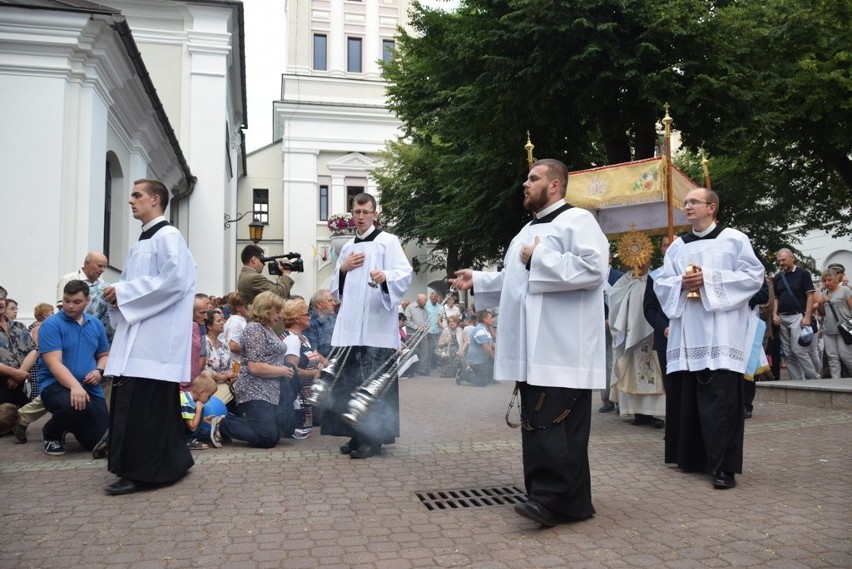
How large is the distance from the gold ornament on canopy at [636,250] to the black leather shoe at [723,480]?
11.6 feet

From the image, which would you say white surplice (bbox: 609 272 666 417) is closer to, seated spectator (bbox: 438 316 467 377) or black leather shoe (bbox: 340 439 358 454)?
black leather shoe (bbox: 340 439 358 454)

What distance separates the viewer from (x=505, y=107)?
1590 centimetres

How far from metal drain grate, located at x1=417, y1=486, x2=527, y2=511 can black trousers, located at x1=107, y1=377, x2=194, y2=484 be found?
183cm

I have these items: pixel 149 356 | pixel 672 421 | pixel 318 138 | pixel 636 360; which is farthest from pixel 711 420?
pixel 318 138

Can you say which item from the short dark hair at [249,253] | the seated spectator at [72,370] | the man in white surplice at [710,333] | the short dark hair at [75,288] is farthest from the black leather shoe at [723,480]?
the short dark hair at [249,253]

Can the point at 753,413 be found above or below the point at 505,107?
below

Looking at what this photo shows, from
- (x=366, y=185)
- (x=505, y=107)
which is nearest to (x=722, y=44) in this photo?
(x=505, y=107)

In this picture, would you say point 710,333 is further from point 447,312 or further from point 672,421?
point 447,312

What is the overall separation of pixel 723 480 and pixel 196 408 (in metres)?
4.51

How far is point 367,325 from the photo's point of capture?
6.46 m

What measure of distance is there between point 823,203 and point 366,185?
24.1 metres

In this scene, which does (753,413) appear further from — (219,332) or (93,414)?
(93,414)

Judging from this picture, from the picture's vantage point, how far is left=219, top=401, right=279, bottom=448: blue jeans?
272 inches

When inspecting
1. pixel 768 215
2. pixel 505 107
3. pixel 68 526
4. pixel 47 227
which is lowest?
pixel 68 526
